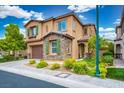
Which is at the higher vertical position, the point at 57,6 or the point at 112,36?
the point at 57,6

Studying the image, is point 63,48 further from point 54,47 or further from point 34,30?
point 34,30

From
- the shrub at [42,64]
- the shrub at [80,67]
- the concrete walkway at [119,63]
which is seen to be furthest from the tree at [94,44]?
the shrub at [42,64]

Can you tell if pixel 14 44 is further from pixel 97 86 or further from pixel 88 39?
pixel 97 86

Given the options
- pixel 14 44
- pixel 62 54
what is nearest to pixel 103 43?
pixel 62 54

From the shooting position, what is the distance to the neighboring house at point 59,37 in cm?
1002

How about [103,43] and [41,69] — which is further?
[41,69]

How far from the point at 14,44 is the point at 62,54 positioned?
3.77 m

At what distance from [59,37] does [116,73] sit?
366cm

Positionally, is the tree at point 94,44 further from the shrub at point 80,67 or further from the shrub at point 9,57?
the shrub at point 9,57

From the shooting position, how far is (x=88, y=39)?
9836 mm

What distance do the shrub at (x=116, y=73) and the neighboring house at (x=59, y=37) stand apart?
1.47m

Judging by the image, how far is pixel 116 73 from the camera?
9078 millimetres

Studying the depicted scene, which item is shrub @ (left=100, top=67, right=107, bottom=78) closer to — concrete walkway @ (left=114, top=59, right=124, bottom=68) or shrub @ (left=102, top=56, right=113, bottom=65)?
shrub @ (left=102, top=56, right=113, bottom=65)

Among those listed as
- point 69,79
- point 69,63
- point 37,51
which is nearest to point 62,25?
point 69,63
